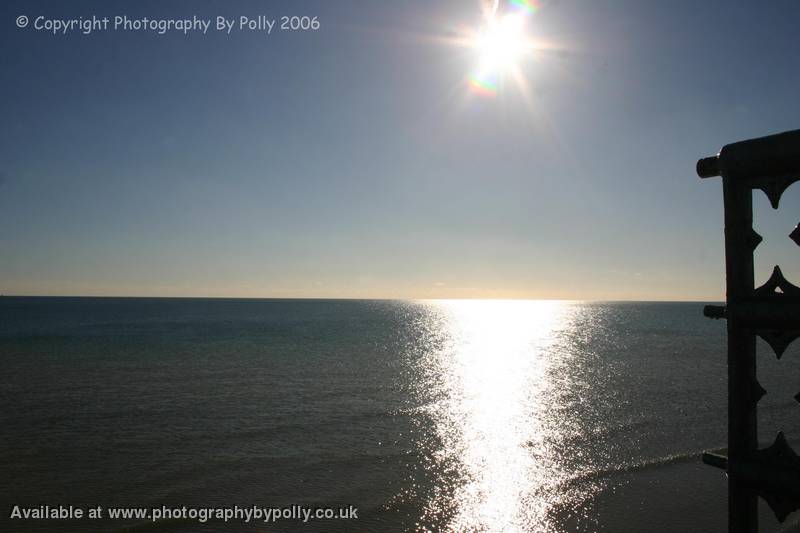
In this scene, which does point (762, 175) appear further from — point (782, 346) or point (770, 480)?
point (770, 480)

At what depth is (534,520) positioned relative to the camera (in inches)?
478

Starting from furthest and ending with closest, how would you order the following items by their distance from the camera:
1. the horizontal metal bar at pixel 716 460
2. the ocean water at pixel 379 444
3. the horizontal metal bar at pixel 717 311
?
the ocean water at pixel 379 444 < the horizontal metal bar at pixel 716 460 < the horizontal metal bar at pixel 717 311

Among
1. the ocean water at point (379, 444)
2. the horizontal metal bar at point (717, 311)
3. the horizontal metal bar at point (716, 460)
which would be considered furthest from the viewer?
the ocean water at point (379, 444)

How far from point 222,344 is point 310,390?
32.2 meters

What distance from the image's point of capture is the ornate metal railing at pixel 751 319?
2285 mm

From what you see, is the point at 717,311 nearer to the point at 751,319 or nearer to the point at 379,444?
the point at 751,319

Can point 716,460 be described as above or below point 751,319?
below

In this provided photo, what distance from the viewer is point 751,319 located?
2.35 meters

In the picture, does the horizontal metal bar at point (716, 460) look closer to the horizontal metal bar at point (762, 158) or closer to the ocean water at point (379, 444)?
the horizontal metal bar at point (762, 158)

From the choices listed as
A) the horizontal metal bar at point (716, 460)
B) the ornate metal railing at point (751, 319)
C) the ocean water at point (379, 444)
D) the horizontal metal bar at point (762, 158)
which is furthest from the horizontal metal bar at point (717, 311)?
the ocean water at point (379, 444)

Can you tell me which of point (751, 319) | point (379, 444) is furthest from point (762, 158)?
point (379, 444)

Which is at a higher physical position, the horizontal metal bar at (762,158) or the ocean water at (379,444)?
the horizontal metal bar at (762,158)

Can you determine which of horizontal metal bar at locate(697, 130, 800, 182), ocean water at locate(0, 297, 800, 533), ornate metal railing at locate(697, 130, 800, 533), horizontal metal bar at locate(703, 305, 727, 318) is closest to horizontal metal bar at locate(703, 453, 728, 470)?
ornate metal railing at locate(697, 130, 800, 533)

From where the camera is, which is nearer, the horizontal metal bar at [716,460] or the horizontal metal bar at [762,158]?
the horizontal metal bar at [762,158]
